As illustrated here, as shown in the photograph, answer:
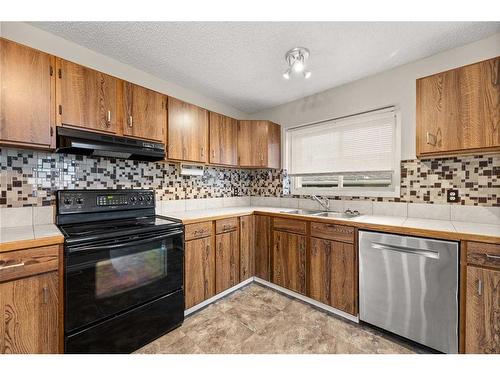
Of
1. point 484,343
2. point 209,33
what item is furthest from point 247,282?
point 209,33

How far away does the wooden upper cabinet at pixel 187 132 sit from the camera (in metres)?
2.15

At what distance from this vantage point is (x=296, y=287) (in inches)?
87.4

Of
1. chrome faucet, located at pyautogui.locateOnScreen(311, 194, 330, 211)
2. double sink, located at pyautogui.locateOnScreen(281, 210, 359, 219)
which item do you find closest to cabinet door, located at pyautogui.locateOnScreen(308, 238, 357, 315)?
double sink, located at pyautogui.locateOnScreen(281, 210, 359, 219)

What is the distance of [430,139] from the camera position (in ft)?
5.44

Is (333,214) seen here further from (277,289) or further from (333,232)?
(277,289)

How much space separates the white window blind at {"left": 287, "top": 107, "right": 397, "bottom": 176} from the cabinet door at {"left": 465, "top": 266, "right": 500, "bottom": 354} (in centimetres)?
116

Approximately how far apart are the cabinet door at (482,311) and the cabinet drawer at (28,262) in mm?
2495

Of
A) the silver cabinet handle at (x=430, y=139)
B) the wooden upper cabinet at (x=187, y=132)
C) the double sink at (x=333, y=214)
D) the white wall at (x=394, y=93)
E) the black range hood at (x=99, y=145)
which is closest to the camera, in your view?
the black range hood at (x=99, y=145)

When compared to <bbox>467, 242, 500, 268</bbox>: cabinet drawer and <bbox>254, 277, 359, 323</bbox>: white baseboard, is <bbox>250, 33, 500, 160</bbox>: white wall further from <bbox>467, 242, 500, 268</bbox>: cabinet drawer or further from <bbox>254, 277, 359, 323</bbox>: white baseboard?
<bbox>254, 277, 359, 323</bbox>: white baseboard

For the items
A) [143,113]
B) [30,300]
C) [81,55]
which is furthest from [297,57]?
[30,300]

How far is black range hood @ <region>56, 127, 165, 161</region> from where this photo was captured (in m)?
1.50

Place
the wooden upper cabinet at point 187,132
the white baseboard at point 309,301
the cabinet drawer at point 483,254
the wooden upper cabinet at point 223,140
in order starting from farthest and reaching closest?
the wooden upper cabinet at point 223,140
the wooden upper cabinet at point 187,132
the white baseboard at point 309,301
the cabinet drawer at point 483,254

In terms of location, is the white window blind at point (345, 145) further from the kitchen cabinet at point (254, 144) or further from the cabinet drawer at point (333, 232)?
the cabinet drawer at point (333, 232)

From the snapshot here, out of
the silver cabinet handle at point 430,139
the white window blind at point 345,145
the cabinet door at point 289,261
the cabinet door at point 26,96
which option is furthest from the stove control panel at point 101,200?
the silver cabinet handle at point 430,139
